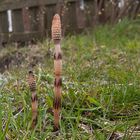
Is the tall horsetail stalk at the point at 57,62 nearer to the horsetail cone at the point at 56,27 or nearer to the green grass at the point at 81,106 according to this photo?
the horsetail cone at the point at 56,27

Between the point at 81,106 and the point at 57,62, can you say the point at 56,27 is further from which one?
the point at 81,106

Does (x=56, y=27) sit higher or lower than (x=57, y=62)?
higher

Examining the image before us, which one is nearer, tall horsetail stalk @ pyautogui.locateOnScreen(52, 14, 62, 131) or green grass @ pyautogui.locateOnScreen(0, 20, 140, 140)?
tall horsetail stalk @ pyautogui.locateOnScreen(52, 14, 62, 131)

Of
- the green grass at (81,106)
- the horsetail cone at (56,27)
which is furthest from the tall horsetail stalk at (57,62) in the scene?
the green grass at (81,106)

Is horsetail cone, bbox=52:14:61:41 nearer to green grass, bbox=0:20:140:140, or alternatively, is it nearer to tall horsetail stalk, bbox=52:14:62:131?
tall horsetail stalk, bbox=52:14:62:131

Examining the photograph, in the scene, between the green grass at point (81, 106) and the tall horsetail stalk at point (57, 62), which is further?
the green grass at point (81, 106)

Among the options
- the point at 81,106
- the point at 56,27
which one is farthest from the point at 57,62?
the point at 81,106

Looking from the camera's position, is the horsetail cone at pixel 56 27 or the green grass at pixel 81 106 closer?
the horsetail cone at pixel 56 27

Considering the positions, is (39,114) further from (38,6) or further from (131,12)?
(131,12)

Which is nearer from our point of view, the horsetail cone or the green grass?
the horsetail cone

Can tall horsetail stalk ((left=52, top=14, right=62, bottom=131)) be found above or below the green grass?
above

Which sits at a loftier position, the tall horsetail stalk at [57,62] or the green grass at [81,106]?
the tall horsetail stalk at [57,62]

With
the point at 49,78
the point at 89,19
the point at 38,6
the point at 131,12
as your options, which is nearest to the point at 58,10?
the point at 38,6

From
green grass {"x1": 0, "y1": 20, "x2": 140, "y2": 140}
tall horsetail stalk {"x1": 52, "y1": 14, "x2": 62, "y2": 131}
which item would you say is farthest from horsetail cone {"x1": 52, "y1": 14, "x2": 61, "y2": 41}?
green grass {"x1": 0, "y1": 20, "x2": 140, "y2": 140}
